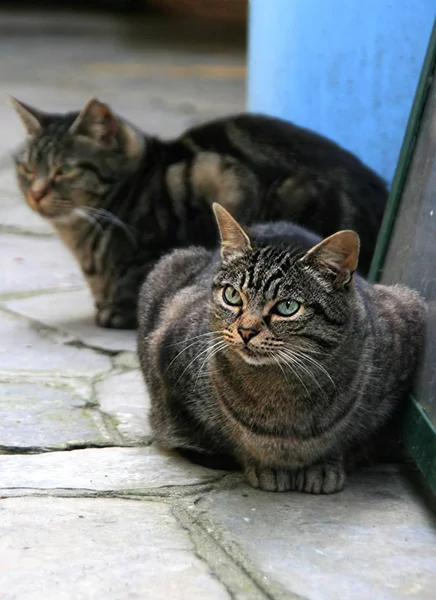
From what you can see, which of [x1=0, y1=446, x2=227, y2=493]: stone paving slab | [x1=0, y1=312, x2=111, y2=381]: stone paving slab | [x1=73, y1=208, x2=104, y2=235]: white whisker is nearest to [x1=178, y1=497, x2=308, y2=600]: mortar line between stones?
[x1=0, y1=446, x2=227, y2=493]: stone paving slab

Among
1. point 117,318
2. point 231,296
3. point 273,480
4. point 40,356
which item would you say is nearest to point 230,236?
point 231,296

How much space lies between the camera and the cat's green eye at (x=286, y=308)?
2531 millimetres

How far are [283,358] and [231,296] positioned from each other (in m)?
0.23

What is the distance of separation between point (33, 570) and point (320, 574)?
2.09 feet

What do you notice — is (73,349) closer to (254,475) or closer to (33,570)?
(254,475)

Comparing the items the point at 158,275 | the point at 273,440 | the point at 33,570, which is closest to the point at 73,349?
the point at 158,275

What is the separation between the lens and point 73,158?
4.17 metres

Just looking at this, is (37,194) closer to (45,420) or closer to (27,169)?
(27,169)

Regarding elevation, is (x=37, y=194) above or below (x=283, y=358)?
below

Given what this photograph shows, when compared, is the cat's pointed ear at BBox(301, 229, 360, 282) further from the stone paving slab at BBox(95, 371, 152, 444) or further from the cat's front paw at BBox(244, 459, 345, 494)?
the stone paving slab at BBox(95, 371, 152, 444)

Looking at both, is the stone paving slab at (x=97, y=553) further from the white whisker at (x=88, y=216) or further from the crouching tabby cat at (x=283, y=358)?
the white whisker at (x=88, y=216)

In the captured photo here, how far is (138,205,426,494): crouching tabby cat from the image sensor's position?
254cm

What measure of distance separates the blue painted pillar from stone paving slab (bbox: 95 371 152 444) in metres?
1.63

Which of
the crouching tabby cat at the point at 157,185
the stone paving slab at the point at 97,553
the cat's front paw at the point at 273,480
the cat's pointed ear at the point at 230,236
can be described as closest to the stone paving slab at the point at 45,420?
the stone paving slab at the point at 97,553
